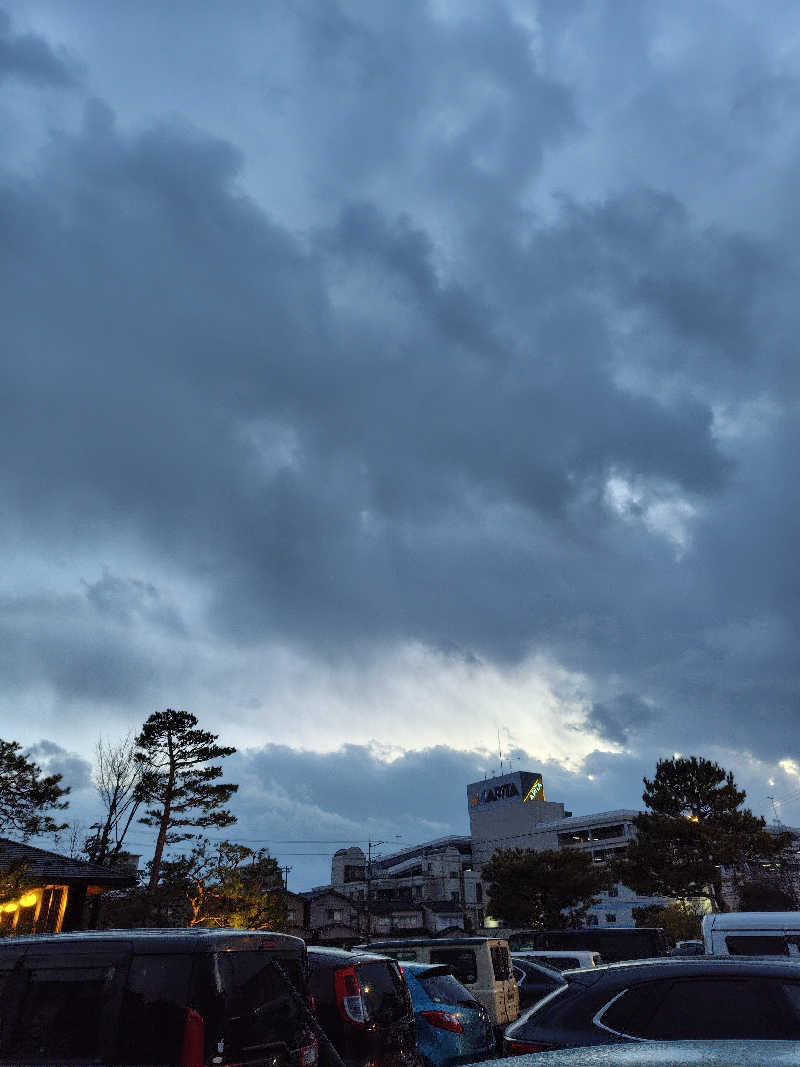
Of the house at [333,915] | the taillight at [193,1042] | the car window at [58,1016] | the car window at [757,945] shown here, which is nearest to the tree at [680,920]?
the house at [333,915]

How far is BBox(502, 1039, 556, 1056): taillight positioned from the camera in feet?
18.7

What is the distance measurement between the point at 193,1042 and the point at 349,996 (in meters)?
3.35

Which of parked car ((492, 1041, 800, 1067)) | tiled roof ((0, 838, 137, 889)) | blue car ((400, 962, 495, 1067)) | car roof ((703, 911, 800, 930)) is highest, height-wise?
tiled roof ((0, 838, 137, 889))

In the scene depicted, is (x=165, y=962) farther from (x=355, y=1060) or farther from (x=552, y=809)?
(x=552, y=809)

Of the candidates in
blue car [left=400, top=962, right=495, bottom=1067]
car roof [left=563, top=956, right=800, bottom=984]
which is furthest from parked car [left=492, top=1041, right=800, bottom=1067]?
blue car [left=400, top=962, right=495, bottom=1067]

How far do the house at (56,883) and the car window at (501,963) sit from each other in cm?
1630

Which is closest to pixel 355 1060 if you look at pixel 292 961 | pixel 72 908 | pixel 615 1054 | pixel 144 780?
pixel 292 961

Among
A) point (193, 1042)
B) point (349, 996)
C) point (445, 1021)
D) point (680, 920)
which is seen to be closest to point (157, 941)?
point (193, 1042)

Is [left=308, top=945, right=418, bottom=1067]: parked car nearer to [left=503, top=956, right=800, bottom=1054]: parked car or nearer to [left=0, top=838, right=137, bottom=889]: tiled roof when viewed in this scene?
[left=503, top=956, right=800, bottom=1054]: parked car

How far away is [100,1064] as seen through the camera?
449 cm

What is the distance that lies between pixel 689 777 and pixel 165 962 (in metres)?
47.0

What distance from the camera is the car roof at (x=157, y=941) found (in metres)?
4.89

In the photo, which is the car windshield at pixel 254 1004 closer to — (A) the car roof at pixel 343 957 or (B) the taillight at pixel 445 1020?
(A) the car roof at pixel 343 957

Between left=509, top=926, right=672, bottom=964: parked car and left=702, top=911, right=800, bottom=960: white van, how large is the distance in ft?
35.7
